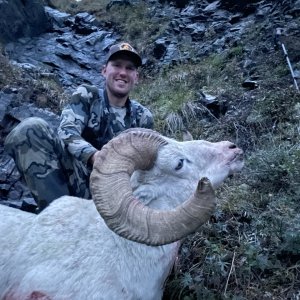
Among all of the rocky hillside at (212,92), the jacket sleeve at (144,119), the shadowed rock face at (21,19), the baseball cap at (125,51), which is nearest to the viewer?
the rocky hillside at (212,92)

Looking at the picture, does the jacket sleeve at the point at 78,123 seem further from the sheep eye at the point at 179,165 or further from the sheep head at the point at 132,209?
the sheep head at the point at 132,209

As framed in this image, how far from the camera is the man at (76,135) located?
5086 mm

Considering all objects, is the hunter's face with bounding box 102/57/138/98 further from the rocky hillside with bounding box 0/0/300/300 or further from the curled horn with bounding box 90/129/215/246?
the curled horn with bounding box 90/129/215/246

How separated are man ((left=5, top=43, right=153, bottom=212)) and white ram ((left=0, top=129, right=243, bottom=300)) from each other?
90cm

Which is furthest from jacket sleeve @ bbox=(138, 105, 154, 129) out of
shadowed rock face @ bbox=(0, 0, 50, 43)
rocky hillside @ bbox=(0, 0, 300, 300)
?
shadowed rock face @ bbox=(0, 0, 50, 43)

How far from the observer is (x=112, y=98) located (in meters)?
5.76

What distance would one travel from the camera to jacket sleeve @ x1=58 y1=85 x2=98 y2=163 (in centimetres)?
477

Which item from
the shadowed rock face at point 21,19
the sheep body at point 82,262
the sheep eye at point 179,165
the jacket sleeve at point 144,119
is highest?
the sheep eye at point 179,165

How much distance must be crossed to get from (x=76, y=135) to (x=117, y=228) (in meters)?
1.85

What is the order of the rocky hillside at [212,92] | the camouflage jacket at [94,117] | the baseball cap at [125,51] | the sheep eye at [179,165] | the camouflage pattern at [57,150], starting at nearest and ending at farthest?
the sheep eye at [179,165]
the rocky hillside at [212,92]
the camouflage pattern at [57,150]
the camouflage jacket at [94,117]
the baseball cap at [125,51]

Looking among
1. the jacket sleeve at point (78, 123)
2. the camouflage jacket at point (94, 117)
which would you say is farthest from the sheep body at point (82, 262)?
the camouflage jacket at point (94, 117)

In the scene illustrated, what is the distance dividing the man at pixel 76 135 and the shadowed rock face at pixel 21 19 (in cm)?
1299

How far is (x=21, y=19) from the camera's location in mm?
19062

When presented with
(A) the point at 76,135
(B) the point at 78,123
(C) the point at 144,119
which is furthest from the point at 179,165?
(C) the point at 144,119
